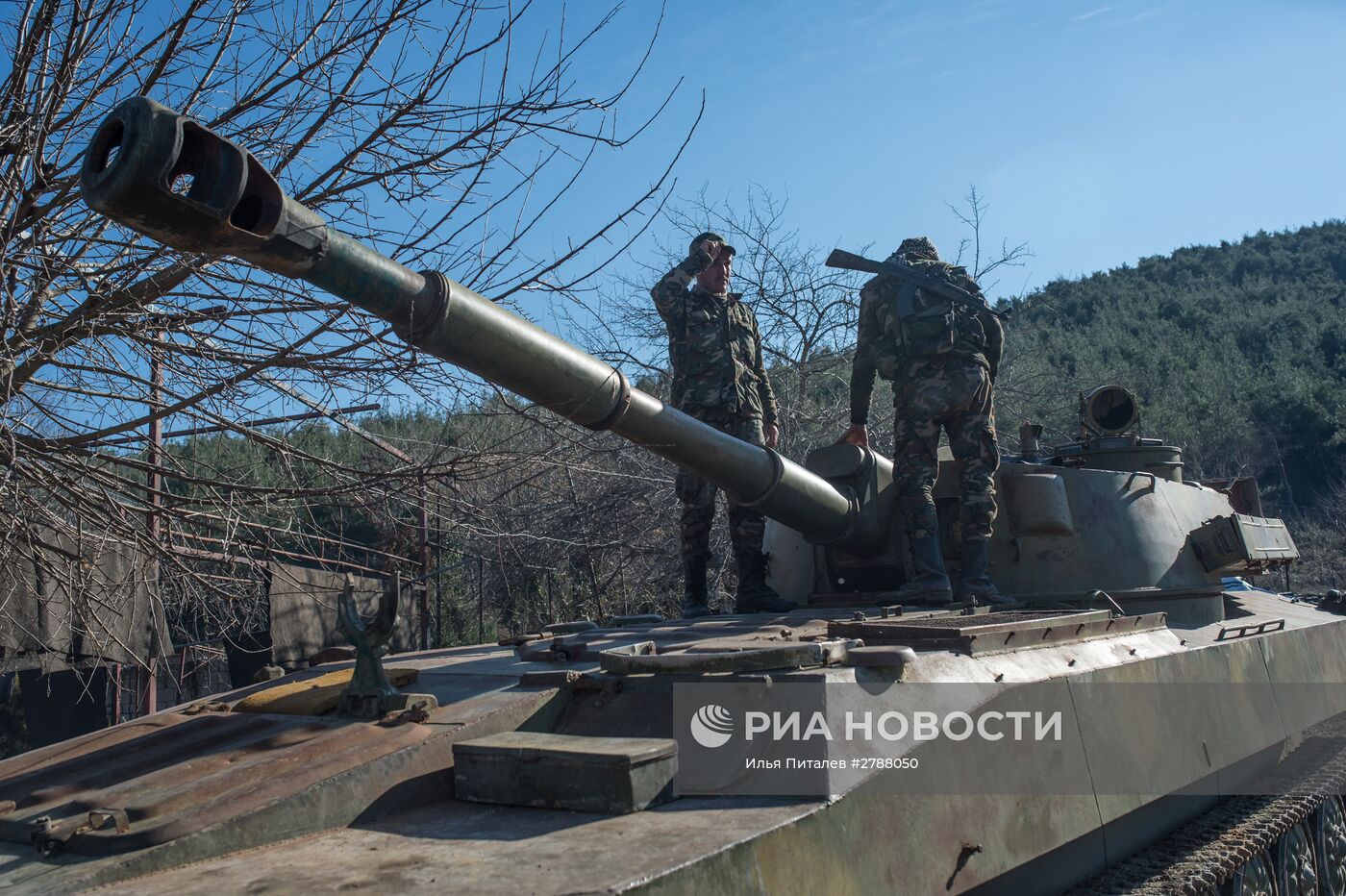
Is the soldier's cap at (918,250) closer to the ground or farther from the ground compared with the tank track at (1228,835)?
farther from the ground

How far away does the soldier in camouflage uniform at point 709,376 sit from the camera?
6.59m

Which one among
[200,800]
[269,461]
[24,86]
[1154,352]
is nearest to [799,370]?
[269,461]

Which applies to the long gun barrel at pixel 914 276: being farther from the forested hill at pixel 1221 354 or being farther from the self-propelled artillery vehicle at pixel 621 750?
the forested hill at pixel 1221 354

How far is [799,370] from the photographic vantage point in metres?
14.7

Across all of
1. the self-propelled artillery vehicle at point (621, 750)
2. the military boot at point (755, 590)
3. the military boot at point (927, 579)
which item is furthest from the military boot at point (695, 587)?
the military boot at point (927, 579)

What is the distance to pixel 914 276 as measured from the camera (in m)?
6.17

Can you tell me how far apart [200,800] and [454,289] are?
1539 mm

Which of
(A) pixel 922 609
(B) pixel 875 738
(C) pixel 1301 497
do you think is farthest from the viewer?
(C) pixel 1301 497

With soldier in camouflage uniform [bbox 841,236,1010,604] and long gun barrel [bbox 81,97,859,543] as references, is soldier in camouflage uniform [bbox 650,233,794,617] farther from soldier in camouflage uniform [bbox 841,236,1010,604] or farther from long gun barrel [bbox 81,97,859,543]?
long gun barrel [bbox 81,97,859,543]

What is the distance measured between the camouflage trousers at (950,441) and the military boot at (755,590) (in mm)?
885

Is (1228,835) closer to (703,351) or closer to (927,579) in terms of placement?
(927,579)

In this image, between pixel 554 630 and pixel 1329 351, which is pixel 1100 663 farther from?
pixel 1329 351

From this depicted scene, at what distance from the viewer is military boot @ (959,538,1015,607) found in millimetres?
5453

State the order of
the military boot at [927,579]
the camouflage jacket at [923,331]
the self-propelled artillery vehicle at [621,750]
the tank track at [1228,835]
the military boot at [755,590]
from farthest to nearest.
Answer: the military boot at [755,590] → the camouflage jacket at [923,331] → the military boot at [927,579] → the tank track at [1228,835] → the self-propelled artillery vehicle at [621,750]
